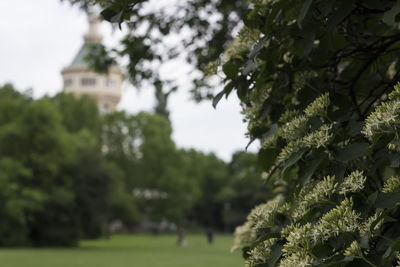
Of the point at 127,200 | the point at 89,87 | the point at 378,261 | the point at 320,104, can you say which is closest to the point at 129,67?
the point at 320,104

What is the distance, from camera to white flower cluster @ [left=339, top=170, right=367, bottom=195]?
183cm

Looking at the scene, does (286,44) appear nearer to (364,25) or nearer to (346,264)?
(364,25)

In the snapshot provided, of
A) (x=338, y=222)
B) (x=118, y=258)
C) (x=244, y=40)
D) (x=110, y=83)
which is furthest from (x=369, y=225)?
(x=110, y=83)

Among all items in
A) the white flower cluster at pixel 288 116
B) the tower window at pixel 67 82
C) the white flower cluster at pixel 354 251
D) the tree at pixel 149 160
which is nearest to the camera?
the white flower cluster at pixel 354 251

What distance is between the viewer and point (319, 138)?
199 centimetres

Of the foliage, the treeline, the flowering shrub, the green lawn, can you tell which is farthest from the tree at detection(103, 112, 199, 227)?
the flowering shrub

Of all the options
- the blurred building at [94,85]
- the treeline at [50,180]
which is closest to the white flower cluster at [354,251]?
the treeline at [50,180]

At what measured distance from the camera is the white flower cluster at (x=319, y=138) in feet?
6.46

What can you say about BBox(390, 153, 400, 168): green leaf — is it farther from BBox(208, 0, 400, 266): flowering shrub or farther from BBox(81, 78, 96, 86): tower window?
BBox(81, 78, 96, 86): tower window

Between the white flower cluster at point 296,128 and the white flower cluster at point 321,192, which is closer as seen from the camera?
the white flower cluster at point 321,192

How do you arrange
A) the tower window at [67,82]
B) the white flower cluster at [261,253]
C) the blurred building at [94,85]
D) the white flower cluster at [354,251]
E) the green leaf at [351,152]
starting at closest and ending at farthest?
the white flower cluster at [354,251], the green leaf at [351,152], the white flower cluster at [261,253], the blurred building at [94,85], the tower window at [67,82]

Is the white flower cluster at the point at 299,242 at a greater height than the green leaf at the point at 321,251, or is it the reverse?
the white flower cluster at the point at 299,242

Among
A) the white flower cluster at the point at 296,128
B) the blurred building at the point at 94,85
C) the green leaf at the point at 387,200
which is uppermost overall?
the blurred building at the point at 94,85

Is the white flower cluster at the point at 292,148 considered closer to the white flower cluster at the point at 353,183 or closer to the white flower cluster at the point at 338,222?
the white flower cluster at the point at 353,183
